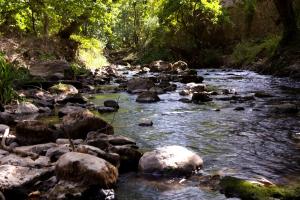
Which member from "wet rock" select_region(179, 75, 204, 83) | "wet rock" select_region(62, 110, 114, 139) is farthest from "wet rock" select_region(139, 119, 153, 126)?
"wet rock" select_region(179, 75, 204, 83)

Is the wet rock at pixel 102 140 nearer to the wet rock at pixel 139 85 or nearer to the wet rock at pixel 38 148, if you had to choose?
the wet rock at pixel 38 148

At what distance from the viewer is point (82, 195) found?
15.8ft

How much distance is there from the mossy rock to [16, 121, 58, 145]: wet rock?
11.2 ft

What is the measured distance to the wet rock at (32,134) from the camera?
7074 millimetres

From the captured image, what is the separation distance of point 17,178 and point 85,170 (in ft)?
2.78

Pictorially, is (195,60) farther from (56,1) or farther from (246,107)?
(246,107)

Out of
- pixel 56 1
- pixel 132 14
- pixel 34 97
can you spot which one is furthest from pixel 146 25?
pixel 34 97

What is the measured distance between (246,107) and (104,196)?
735cm

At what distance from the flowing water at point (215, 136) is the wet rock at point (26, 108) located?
1991 millimetres

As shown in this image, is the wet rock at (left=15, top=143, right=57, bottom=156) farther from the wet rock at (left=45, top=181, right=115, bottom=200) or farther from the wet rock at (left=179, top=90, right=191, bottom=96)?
the wet rock at (left=179, top=90, right=191, bottom=96)

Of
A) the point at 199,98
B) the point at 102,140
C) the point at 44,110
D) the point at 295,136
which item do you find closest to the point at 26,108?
the point at 44,110

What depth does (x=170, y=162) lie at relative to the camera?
5793mm

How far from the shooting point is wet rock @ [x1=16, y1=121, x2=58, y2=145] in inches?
279

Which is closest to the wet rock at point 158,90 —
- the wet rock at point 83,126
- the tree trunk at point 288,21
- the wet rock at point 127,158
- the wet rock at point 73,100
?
the wet rock at point 73,100
